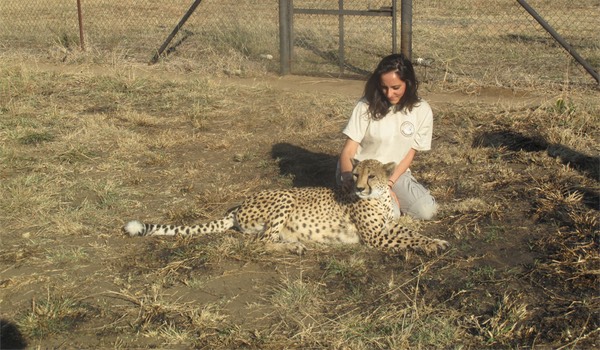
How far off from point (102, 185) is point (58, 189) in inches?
14.3

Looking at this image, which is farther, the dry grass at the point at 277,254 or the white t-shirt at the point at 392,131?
the white t-shirt at the point at 392,131

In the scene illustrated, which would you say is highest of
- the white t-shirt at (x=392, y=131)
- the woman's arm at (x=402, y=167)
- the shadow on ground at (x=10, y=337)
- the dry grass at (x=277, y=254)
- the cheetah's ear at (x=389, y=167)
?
the white t-shirt at (x=392, y=131)

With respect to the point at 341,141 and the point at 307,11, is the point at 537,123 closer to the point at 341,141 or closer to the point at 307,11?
the point at 341,141

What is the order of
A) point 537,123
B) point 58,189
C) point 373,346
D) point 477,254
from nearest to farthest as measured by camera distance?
point 373,346
point 477,254
point 58,189
point 537,123

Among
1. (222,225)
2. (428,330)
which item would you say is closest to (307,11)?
(222,225)

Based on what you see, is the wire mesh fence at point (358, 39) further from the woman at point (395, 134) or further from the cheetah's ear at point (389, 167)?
the cheetah's ear at point (389, 167)

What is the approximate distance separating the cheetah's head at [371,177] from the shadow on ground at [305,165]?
1395 millimetres

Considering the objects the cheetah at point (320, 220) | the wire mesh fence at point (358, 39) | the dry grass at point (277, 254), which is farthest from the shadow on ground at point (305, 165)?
the wire mesh fence at point (358, 39)

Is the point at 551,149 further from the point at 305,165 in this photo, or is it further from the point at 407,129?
the point at 305,165

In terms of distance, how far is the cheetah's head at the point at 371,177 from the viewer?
4.45m

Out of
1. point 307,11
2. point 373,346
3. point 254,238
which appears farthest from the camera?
point 307,11

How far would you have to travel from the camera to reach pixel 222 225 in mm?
4875

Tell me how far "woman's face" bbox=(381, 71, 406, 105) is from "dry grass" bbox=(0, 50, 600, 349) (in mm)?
909

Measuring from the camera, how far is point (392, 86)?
4.72 metres
